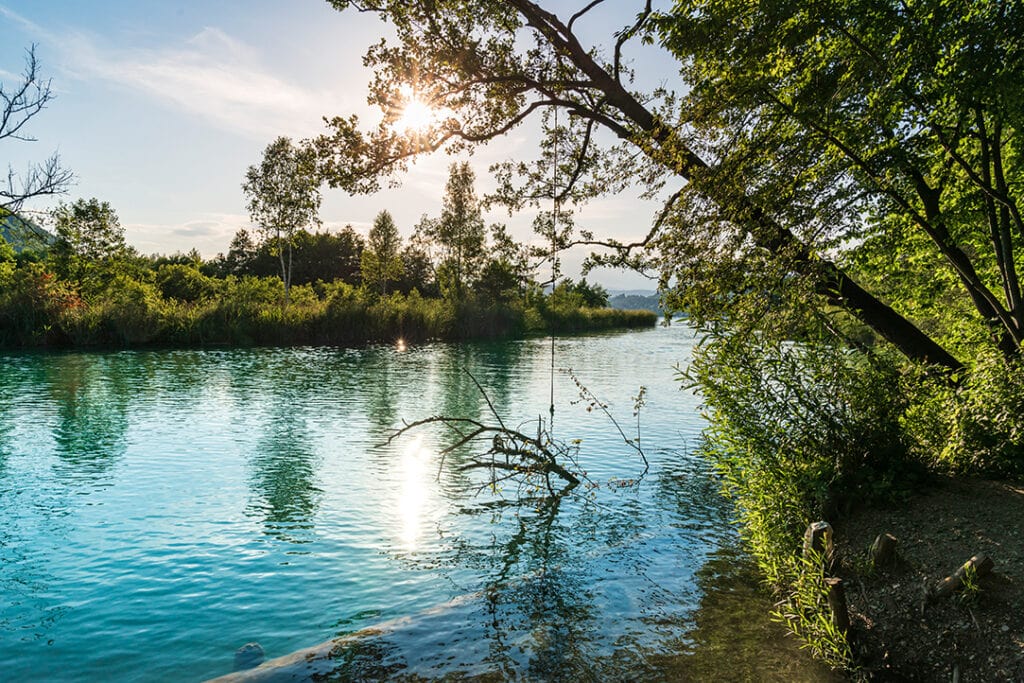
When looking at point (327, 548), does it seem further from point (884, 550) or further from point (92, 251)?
point (92, 251)

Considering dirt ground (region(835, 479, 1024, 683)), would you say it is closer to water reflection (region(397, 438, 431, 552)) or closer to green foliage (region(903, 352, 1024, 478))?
green foliage (region(903, 352, 1024, 478))

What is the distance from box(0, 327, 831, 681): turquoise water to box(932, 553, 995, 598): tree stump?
1.39m

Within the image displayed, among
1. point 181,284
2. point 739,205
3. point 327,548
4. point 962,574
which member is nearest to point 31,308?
point 181,284

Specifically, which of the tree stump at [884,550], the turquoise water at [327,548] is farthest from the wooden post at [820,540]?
the turquoise water at [327,548]


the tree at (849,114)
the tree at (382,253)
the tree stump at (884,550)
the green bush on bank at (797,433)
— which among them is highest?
the tree at (382,253)

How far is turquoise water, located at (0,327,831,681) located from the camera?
5883 mm

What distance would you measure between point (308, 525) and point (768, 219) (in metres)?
8.14

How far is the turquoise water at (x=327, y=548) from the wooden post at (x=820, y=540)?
107 cm

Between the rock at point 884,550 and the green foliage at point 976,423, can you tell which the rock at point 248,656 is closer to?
the rock at point 884,550

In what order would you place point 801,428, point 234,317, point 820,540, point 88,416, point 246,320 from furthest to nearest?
point 246,320, point 234,317, point 88,416, point 801,428, point 820,540

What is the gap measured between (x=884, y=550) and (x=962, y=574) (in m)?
0.70

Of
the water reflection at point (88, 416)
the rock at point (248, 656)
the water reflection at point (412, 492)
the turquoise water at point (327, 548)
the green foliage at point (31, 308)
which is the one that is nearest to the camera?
the rock at point (248, 656)

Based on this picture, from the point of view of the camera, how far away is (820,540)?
5223 mm

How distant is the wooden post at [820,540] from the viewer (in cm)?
509
